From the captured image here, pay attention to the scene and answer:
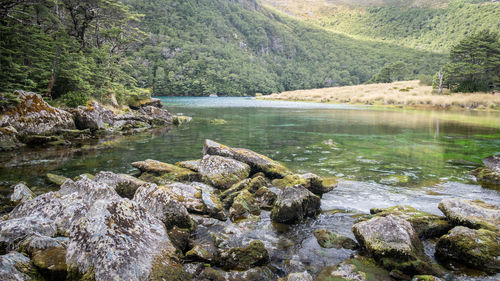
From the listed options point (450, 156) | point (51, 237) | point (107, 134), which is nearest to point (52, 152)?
point (107, 134)

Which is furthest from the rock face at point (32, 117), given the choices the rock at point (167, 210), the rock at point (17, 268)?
the rock at point (17, 268)

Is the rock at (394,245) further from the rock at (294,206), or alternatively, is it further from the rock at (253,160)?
the rock at (253,160)

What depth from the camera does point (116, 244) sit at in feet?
13.9

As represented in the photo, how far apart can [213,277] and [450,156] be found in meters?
14.4

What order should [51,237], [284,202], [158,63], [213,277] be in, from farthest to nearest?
[158,63] < [284,202] < [51,237] < [213,277]

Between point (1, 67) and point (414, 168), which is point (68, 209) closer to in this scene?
point (414, 168)

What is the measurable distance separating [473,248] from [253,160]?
23.8ft

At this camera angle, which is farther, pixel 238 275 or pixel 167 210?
pixel 167 210

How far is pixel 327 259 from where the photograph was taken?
5242mm

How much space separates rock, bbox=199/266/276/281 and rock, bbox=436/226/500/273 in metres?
3.29

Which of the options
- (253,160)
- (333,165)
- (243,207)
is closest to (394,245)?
(243,207)

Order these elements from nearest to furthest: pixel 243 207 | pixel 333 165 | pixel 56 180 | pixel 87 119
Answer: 1. pixel 243 207
2. pixel 56 180
3. pixel 333 165
4. pixel 87 119

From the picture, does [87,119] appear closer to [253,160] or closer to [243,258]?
A: [253,160]

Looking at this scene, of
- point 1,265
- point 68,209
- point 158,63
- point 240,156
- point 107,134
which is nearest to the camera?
point 1,265
